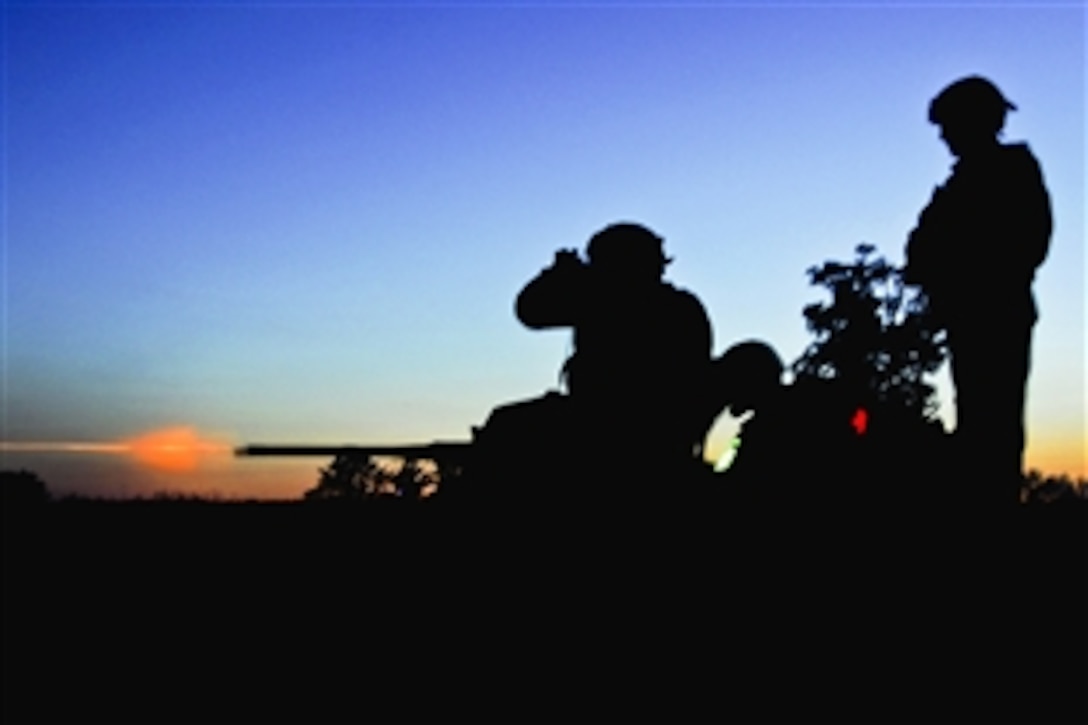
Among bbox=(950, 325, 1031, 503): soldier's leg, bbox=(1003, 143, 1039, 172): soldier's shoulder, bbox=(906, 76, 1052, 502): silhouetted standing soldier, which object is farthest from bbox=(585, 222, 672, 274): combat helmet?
bbox=(1003, 143, 1039, 172): soldier's shoulder

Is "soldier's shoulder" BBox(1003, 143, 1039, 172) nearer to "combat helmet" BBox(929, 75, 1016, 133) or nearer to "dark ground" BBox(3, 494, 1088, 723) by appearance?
"combat helmet" BBox(929, 75, 1016, 133)

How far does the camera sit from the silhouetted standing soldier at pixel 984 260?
5590 mm

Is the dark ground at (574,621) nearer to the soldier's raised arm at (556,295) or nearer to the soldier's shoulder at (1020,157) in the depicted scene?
the soldier's raised arm at (556,295)

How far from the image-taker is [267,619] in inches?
184

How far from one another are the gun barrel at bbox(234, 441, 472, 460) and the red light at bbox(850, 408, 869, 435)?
286 cm

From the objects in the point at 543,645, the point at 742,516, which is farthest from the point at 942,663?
the point at 543,645

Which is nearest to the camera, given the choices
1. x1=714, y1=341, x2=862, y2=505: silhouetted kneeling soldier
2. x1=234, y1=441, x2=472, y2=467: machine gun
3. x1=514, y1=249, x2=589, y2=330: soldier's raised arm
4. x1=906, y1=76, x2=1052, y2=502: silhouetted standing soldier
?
x1=714, y1=341, x2=862, y2=505: silhouetted kneeling soldier

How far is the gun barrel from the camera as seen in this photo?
7594mm

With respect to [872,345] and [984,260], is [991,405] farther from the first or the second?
[872,345]

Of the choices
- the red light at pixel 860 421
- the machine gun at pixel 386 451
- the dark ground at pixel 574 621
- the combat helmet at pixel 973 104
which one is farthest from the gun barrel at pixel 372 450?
the combat helmet at pixel 973 104

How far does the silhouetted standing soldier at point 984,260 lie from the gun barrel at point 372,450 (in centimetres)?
327

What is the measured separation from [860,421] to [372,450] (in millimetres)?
4738

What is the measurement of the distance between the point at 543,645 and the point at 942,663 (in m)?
1.68

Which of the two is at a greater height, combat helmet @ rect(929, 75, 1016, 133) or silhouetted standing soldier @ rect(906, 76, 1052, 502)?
combat helmet @ rect(929, 75, 1016, 133)
